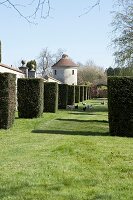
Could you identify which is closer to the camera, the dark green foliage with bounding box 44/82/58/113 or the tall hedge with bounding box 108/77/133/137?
the tall hedge with bounding box 108/77/133/137

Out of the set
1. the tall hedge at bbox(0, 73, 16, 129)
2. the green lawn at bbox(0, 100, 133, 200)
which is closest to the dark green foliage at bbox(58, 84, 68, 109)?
the tall hedge at bbox(0, 73, 16, 129)

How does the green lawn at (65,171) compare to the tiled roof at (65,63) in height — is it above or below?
below

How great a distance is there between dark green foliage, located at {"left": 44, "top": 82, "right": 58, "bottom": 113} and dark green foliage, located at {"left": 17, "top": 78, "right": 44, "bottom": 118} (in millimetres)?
6115

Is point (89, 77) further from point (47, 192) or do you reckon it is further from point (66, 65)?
point (47, 192)

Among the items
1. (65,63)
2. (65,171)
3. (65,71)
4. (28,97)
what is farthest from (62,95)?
(65,63)

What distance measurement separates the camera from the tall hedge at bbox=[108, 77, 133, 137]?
17.1m

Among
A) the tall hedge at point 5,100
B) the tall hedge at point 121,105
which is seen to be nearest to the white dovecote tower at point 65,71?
the tall hedge at point 5,100

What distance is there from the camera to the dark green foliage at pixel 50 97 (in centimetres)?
2966

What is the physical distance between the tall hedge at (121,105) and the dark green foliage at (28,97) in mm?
6913

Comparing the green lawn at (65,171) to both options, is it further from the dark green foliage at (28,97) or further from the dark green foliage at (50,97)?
the dark green foliage at (50,97)

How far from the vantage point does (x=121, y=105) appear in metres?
17.1

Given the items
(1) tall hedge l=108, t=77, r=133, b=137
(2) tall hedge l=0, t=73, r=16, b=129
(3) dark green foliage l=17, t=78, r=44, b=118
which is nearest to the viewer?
(1) tall hedge l=108, t=77, r=133, b=137

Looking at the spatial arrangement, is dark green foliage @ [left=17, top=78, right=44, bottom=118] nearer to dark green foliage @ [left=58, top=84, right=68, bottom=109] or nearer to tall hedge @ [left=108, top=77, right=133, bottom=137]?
tall hedge @ [left=108, top=77, right=133, bottom=137]

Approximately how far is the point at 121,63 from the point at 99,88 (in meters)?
52.5
